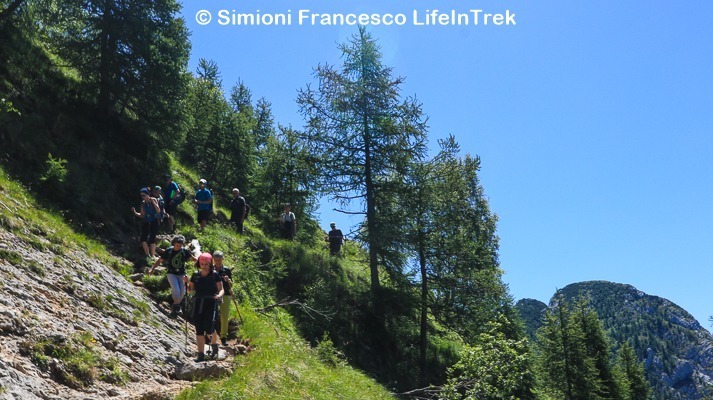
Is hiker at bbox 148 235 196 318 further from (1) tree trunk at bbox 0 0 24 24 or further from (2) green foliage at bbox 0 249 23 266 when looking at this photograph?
(1) tree trunk at bbox 0 0 24 24

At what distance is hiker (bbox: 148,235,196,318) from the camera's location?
10.6 meters

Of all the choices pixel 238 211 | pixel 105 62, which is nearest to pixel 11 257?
pixel 238 211

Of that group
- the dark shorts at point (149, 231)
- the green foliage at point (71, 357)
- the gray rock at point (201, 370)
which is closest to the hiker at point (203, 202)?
the dark shorts at point (149, 231)

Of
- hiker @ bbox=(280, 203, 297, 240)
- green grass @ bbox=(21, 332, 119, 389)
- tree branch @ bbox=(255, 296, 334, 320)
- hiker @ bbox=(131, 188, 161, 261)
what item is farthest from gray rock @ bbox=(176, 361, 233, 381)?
hiker @ bbox=(280, 203, 297, 240)

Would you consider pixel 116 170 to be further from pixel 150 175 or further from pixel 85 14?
pixel 85 14

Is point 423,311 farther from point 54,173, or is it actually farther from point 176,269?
point 54,173

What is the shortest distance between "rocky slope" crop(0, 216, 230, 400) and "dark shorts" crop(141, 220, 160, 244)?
1.77 m

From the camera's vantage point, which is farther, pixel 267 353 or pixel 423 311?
pixel 423 311

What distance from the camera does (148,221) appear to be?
12.8m

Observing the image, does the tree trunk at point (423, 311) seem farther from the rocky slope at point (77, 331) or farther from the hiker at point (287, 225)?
the rocky slope at point (77, 331)

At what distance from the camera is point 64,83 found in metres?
17.9

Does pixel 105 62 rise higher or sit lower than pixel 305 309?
higher

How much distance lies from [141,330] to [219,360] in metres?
1.49

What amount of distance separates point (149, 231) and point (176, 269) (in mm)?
2735
